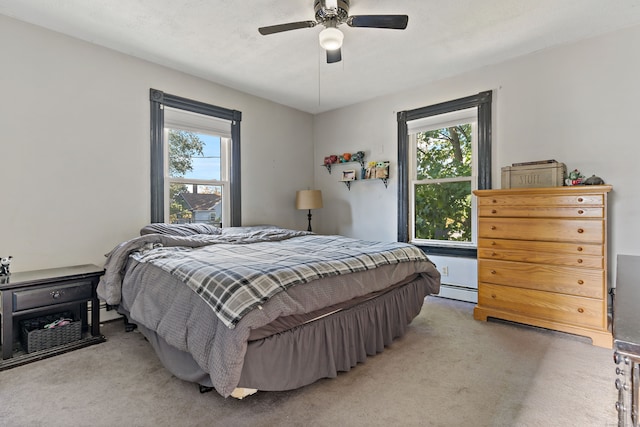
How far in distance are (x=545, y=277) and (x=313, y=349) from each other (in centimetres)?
214

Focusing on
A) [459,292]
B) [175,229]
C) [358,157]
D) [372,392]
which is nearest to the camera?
[372,392]

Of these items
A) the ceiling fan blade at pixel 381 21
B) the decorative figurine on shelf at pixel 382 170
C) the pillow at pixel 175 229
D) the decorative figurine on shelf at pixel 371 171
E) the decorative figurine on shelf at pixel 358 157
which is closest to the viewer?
the ceiling fan blade at pixel 381 21

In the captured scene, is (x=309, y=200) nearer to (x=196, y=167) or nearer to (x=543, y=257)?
(x=196, y=167)

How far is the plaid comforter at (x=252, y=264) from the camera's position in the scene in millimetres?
1548

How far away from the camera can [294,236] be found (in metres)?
3.54

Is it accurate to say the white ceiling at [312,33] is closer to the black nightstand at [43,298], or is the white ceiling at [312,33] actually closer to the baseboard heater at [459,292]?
the black nightstand at [43,298]

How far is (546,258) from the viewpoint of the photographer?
265 cm

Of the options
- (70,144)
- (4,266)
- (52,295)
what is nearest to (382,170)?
(70,144)

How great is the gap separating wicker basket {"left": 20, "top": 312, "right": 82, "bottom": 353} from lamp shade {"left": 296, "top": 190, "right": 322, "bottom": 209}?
2832mm

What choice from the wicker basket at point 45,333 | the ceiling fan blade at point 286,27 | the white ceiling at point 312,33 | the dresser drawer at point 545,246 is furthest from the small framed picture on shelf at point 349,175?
the wicker basket at point 45,333

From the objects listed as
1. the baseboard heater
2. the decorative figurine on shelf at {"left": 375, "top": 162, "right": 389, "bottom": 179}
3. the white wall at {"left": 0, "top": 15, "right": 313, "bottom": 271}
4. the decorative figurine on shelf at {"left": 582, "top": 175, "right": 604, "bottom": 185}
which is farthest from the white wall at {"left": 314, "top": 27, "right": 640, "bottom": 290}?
the white wall at {"left": 0, "top": 15, "right": 313, "bottom": 271}

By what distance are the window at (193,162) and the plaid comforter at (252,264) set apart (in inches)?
34.1

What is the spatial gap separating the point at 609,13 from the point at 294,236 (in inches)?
132

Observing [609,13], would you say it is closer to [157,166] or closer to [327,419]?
[327,419]
